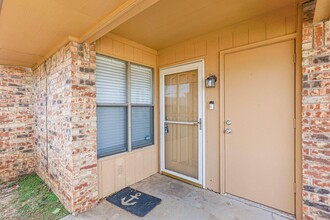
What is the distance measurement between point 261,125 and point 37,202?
11.2ft

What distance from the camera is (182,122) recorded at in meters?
3.14

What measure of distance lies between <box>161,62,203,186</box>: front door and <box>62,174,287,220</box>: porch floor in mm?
382

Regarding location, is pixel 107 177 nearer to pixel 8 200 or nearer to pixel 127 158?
pixel 127 158

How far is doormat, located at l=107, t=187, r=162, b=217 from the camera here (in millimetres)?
2262

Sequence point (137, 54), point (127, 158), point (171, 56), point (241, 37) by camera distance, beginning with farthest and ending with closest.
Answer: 1. point (171, 56)
2. point (137, 54)
3. point (127, 158)
4. point (241, 37)

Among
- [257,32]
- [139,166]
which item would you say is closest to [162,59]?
[257,32]

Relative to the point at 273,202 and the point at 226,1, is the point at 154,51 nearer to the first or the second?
the point at 226,1

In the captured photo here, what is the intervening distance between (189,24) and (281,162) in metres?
2.23

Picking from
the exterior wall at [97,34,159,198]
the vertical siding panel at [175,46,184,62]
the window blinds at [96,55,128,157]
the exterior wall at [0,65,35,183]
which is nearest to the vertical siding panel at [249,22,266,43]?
the vertical siding panel at [175,46,184,62]

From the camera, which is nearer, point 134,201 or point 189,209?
point 189,209

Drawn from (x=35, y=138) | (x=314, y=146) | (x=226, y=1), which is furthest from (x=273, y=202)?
(x=35, y=138)

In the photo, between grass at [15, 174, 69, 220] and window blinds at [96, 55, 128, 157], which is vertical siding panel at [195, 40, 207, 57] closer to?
window blinds at [96, 55, 128, 157]

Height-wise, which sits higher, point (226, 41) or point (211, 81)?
point (226, 41)

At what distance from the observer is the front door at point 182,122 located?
2.90 metres
